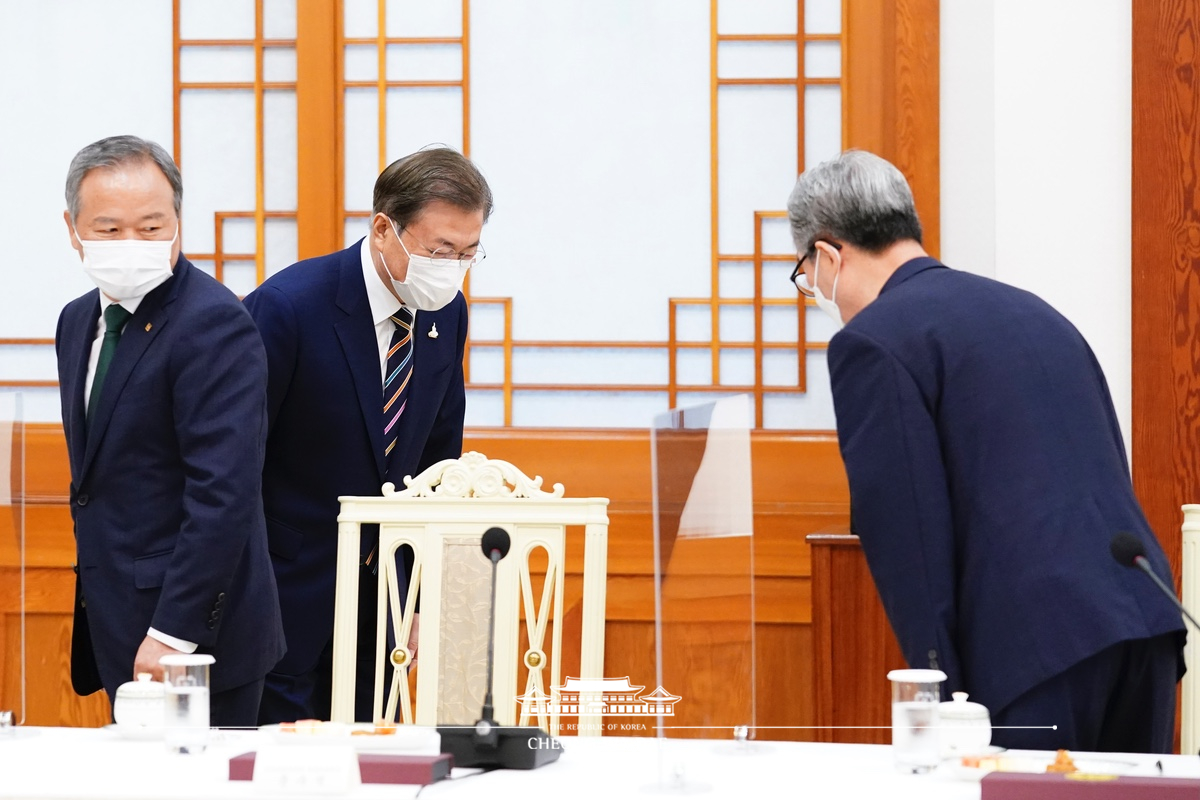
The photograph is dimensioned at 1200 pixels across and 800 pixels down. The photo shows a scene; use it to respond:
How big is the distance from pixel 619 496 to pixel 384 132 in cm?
112

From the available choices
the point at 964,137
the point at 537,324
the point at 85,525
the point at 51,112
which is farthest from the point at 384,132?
Answer: the point at 85,525

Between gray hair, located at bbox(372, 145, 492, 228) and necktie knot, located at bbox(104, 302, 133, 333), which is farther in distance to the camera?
gray hair, located at bbox(372, 145, 492, 228)

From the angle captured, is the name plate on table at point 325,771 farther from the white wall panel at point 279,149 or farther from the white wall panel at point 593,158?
the white wall panel at point 279,149

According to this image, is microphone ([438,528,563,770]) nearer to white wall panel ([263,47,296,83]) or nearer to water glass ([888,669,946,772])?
water glass ([888,669,946,772])

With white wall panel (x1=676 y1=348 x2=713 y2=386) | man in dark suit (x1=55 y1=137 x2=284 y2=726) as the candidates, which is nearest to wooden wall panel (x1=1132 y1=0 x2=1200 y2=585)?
white wall panel (x1=676 y1=348 x2=713 y2=386)

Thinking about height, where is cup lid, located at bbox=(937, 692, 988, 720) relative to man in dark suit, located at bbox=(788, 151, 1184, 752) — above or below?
below

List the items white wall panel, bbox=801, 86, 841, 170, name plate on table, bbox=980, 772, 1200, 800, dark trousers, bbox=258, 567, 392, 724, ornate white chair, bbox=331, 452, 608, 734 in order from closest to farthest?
1. name plate on table, bbox=980, 772, 1200, 800
2. ornate white chair, bbox=331, 452, 608, 734
3. dark trousers, bbox=258, 567, 392, 724
4. white wall panel, bbox=801, 86, 841, 170

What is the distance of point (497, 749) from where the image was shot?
1457mm

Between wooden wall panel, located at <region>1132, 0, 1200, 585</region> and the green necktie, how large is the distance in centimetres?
216

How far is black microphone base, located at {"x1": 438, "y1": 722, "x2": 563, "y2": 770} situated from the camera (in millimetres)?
1454

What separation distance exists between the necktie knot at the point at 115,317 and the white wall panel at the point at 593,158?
1418mm

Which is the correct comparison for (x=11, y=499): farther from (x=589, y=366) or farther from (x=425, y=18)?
(x=425, y=18)

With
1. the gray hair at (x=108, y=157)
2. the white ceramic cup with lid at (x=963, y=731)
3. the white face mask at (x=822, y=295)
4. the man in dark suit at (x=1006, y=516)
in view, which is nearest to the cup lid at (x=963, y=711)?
the white ceramic cup with lid at (x=963, y=731)

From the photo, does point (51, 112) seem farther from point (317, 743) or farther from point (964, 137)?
point (317, 743)
